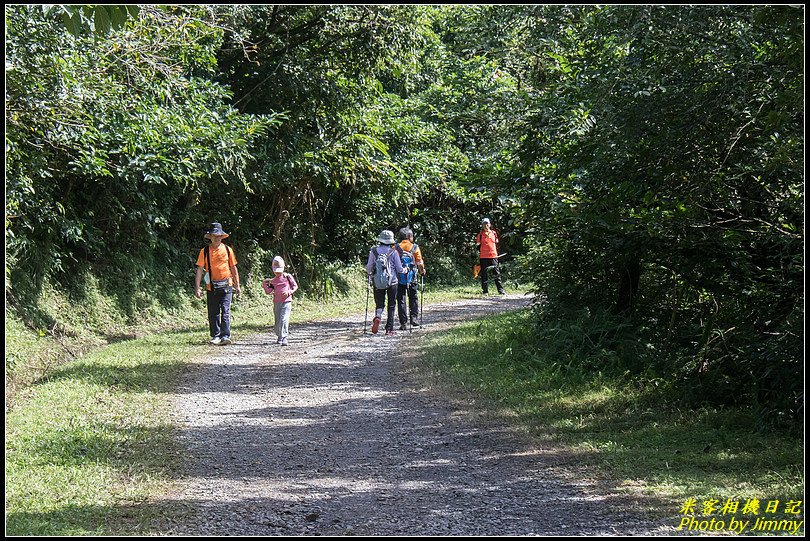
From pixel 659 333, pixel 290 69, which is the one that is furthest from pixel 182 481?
pixel 290 69

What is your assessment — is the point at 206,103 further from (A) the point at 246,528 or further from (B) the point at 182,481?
(A) the point at 246,528

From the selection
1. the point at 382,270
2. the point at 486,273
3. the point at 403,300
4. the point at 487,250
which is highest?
the point at 487,250

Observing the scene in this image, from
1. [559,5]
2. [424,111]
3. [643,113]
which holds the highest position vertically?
[424,111]

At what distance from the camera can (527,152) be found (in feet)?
34.7

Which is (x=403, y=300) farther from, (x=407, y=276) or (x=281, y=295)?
(x=281, y=295)

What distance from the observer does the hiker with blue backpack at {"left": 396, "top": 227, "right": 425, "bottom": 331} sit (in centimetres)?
1481

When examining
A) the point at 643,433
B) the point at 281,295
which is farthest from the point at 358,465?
the point at 281,295

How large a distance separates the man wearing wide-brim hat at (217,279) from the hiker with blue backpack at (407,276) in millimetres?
2882

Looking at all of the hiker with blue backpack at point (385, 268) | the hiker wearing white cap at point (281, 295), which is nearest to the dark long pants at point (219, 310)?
the hiker wearing white cap at point (281, 295)

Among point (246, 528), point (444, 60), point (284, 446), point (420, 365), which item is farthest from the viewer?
point (444, 60)

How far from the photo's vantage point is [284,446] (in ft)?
25.6

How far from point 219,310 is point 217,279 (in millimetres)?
556

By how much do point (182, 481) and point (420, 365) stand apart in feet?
17.9

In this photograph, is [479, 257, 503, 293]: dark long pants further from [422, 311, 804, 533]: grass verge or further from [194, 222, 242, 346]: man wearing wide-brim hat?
[422, 311, 804, 533]: grass verge
